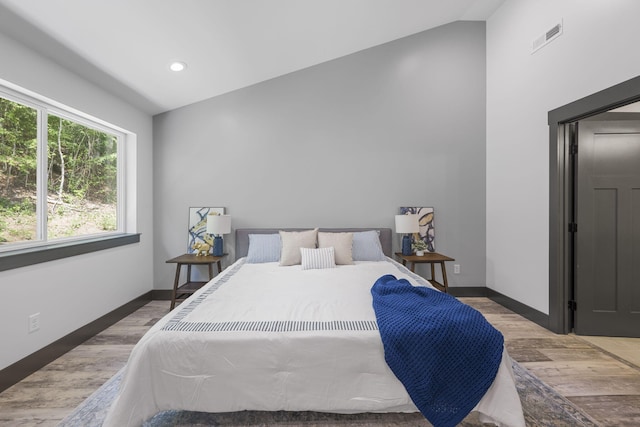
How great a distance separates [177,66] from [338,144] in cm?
198

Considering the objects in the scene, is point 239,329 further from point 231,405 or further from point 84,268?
point 84,268

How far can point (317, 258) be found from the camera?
309 centimetres

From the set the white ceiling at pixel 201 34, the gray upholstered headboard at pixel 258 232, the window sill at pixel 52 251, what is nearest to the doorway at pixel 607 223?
the gray upholstered headboard at pixel 258 232

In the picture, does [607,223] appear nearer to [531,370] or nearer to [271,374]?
[531,370]

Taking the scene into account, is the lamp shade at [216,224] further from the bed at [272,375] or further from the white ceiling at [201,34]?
the bed at [272,375]

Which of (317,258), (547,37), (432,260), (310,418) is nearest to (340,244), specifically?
(317,258)

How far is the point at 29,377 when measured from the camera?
215 cm

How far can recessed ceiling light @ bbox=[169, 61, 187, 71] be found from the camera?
9.68 ft

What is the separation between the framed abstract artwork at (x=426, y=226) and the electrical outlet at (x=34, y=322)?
12.1 ft

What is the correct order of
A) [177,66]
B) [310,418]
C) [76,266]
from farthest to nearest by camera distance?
[177,66] < [76,266] < [310,418]

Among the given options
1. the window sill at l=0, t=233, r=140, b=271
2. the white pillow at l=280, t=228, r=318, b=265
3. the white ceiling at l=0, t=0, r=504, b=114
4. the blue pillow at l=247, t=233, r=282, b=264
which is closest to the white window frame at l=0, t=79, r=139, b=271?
the window sill at l=0, t=233, r=140, b=271

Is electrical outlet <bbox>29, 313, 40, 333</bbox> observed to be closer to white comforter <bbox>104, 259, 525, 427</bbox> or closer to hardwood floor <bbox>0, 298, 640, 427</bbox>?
hardwood floor <bbox>0, 298, 640, 427</bbox>

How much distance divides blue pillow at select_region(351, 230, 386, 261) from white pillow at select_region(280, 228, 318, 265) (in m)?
0.49

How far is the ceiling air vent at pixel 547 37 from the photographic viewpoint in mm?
2764
